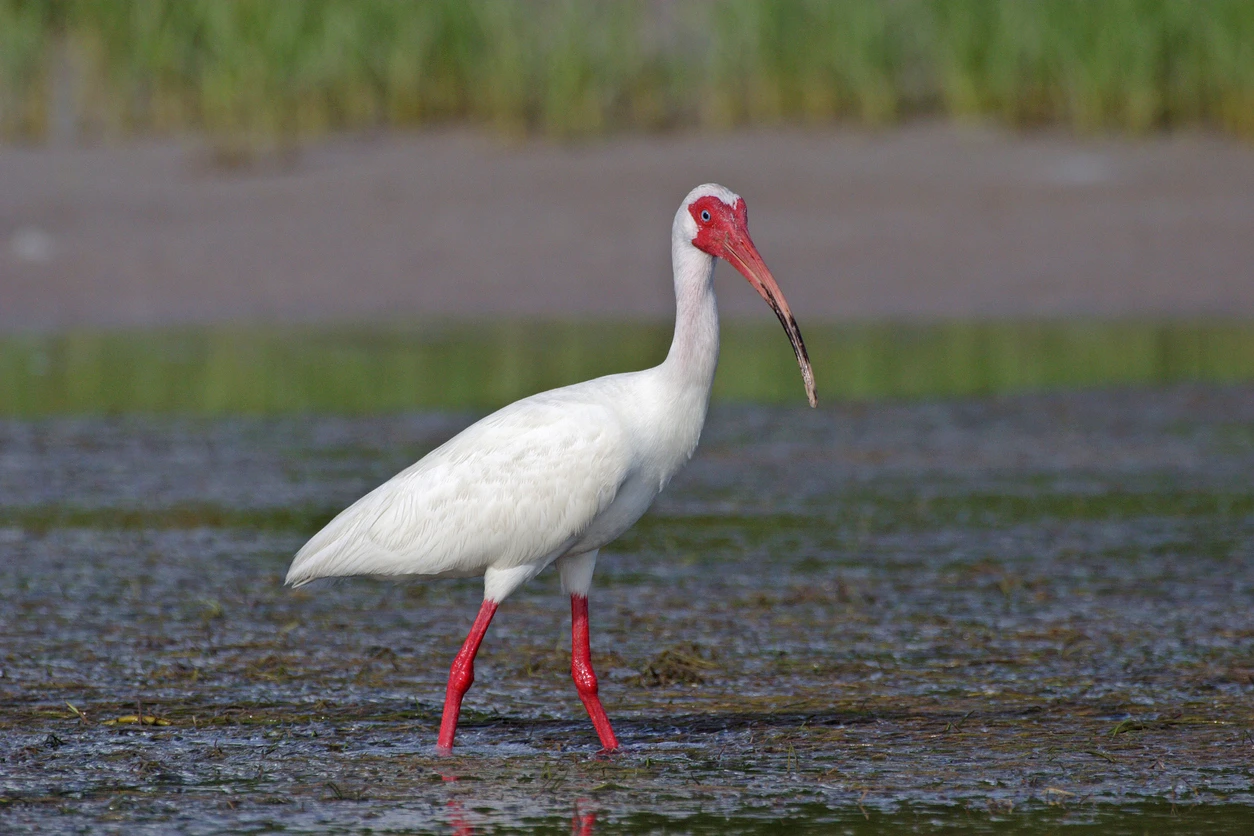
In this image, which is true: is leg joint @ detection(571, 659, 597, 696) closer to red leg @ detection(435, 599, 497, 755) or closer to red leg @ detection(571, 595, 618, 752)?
red leg @ detection(571, 595, 618, 752)

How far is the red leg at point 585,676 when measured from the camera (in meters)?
5.91

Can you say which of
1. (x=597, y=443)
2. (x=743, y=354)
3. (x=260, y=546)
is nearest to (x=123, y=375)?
(x=743, y=354)

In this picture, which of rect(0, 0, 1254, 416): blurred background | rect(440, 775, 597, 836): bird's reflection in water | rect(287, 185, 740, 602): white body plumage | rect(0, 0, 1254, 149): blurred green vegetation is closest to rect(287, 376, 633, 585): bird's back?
rect(287, 185, 740, 602): white body plumage

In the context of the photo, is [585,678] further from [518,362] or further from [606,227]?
[606,227]

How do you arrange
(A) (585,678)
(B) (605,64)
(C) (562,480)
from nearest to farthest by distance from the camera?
(C) (562,480) < (A) (585,678) < (B) (605,64)

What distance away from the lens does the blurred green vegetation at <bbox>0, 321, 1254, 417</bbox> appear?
501 inches

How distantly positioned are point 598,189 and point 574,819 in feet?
43.2

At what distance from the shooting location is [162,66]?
19.4m

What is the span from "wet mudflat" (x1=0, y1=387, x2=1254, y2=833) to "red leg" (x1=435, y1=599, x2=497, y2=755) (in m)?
0.08

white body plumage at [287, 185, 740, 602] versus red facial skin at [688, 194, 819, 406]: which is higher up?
red facial skin at [688, 194, 819, 406]

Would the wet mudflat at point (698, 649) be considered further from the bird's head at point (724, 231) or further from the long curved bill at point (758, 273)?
the bird's head at point (724, 231)

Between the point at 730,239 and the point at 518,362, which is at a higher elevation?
the point at 730,239

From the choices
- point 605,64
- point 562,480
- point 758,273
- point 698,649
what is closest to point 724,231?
point 758,273

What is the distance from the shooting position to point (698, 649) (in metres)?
7.00
